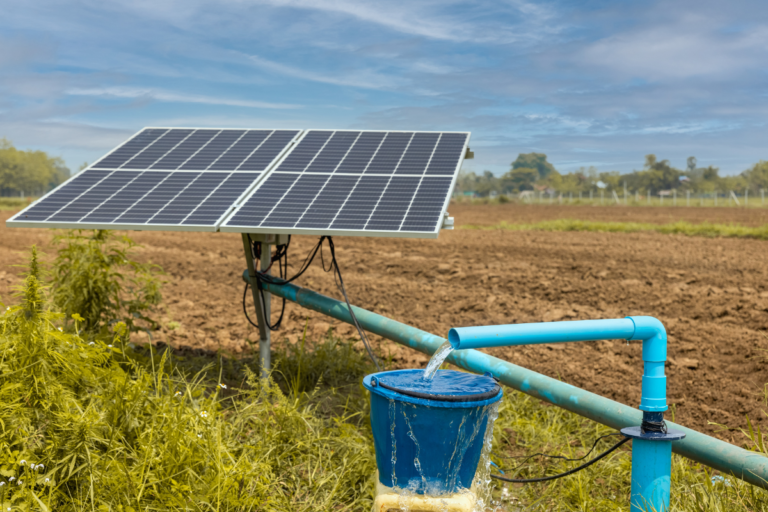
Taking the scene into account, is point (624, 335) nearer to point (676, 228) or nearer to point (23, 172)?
point (676, 228)

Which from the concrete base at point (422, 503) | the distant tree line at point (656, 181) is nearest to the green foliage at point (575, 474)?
the concrete base at point (422, 503)

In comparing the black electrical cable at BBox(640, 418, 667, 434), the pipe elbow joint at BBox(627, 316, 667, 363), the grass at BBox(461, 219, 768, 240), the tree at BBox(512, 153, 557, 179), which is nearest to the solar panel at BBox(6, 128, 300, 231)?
the pipe elbow joint at BBox(627, 316, 667, 363)

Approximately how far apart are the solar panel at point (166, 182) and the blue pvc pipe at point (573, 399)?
140 centimetres

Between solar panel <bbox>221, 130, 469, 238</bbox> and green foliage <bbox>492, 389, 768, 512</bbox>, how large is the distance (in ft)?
6.08

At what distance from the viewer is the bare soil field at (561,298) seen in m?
5.85

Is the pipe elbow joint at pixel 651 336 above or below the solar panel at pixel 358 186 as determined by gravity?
below

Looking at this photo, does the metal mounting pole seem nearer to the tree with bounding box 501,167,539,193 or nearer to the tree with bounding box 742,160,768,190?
the tree with bounding box 742,160,768,190

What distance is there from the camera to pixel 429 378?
2.99m

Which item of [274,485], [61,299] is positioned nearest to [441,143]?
[274,485]

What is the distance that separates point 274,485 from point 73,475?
1.18 m

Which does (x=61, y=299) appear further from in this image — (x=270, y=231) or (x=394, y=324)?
(x=394, y=324)

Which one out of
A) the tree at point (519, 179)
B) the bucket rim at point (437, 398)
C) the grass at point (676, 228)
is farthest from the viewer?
the tree at point (519, 179)

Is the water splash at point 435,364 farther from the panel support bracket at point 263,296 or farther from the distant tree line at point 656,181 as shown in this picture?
the distant tree line at point 656,181

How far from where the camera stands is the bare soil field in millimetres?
5848
